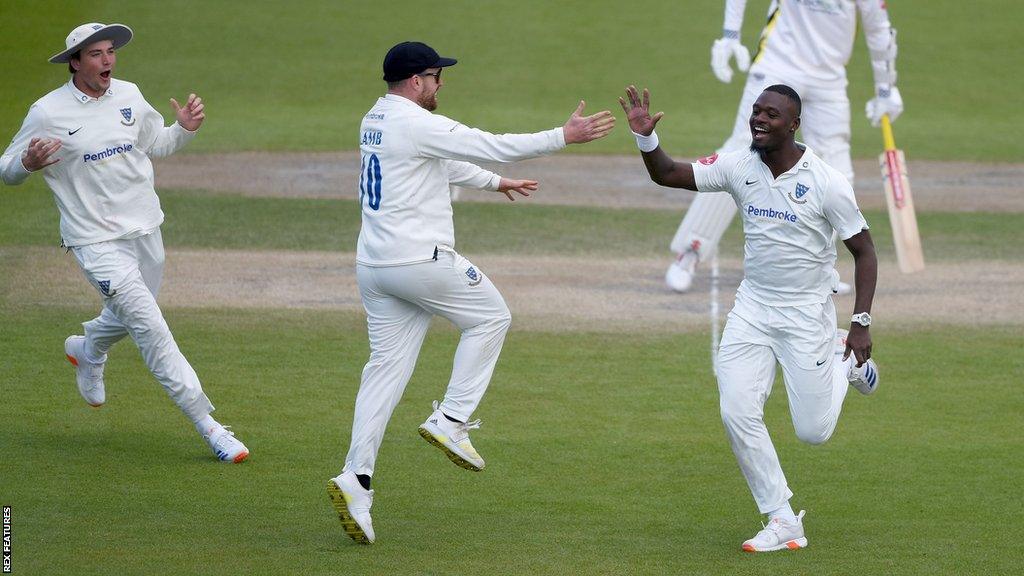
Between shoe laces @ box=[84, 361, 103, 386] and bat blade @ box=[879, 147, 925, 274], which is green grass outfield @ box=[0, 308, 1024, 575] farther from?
A: bat blade @ box=[879, 147, 925, 274]

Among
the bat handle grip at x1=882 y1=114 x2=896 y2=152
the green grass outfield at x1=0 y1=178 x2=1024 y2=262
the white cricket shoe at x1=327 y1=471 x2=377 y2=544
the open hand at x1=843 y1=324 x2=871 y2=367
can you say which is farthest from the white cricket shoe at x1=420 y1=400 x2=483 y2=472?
the green grass outfield at x1=0 y1=178 x2=1024 y2=262

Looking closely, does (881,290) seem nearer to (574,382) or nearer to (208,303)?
(574,382)

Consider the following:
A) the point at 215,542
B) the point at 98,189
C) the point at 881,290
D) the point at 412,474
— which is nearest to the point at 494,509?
the point at 412,474

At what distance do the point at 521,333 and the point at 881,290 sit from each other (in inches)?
123

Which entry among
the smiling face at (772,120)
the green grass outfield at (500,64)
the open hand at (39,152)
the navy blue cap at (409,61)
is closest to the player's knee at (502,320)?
the navy blue cap at (409,61)

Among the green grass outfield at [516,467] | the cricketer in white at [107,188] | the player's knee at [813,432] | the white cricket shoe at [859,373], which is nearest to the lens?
the green grass outfield at [516,467]

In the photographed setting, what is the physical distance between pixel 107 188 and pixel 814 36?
5.84 m

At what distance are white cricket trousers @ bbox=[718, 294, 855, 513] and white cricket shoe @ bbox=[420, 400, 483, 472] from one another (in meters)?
1.15

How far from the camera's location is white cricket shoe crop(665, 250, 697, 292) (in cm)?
1169

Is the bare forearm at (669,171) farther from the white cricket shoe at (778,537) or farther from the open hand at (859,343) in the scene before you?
the white cricket shoe at (778,537)

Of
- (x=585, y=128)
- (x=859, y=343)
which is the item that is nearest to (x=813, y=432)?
(x=859, y=343)

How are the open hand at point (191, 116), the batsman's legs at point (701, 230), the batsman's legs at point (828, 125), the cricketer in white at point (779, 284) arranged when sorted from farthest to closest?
1. the batsman's legs at point (701, 230)
2. the batsman's legs at point (828, 125)
3. the open hand at point (191, 116)
4. the cricketer in white at point (779, 284)

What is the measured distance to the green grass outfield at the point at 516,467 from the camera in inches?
251

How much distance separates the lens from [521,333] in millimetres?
10469
